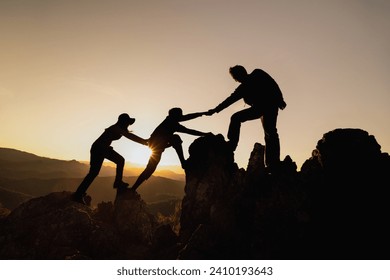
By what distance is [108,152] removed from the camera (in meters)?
8.67

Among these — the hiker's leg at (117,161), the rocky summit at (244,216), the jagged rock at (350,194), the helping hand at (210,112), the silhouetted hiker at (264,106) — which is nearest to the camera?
the jagged rock at (350,194)

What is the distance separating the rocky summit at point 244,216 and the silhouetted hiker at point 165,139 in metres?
0.53

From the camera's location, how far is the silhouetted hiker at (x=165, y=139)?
27.8ft

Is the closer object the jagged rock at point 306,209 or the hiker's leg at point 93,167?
the jagged rock at point 306,209

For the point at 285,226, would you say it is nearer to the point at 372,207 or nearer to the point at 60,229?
the point at 372,207

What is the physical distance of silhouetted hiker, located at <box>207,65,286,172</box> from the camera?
297 inches

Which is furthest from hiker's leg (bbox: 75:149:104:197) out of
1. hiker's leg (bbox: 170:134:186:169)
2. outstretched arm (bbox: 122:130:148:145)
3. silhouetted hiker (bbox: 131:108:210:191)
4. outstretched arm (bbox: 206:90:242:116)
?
outstretched arm (bbox: 206:90:242:116)

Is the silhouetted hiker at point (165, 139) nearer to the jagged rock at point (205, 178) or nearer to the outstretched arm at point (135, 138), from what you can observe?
the outstretched arm at point (135, 138)

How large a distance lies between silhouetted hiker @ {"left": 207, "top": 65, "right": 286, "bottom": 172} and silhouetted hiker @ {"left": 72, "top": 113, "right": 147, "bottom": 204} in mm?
3165

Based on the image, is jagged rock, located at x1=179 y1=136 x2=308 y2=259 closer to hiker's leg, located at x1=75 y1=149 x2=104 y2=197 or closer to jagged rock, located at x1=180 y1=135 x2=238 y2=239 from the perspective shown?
jagged rock, located at x1=180 y1=135 x2=238 y2=239

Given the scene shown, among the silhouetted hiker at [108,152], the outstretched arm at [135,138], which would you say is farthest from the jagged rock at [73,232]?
the outstretched arm at [135,138]

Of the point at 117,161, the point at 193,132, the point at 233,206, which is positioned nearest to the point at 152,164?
the point at 117,161

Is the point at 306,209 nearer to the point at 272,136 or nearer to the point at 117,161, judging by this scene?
the point at 272,136

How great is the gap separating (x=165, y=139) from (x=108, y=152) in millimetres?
1770
